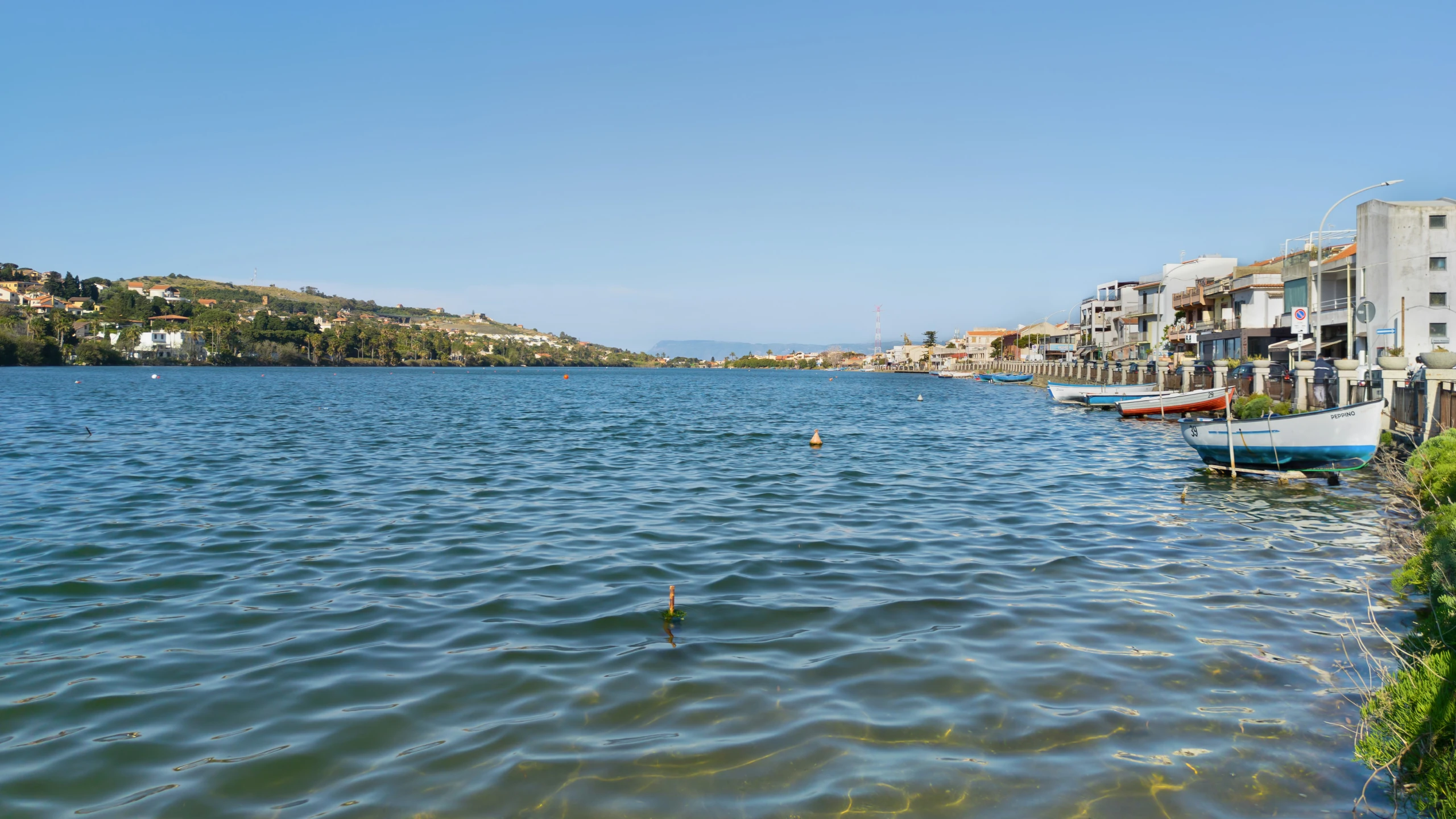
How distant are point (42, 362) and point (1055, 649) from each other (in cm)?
19612

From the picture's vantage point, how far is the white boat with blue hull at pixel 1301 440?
790 inches

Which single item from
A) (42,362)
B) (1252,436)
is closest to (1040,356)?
(1252,436)

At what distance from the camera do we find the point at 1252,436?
21547 mm

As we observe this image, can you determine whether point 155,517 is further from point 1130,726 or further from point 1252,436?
point 1252,436

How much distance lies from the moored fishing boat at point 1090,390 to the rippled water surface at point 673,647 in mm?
34136

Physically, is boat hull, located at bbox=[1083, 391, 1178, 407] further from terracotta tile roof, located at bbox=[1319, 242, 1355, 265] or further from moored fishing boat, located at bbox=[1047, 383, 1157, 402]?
terracotta tile roof, located at bbox=[1319, 242, 1355, 265]

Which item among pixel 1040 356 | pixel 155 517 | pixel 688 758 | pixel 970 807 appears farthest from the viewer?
pixel 1040 356

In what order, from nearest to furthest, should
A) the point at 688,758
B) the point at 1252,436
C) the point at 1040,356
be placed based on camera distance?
the point at 688,758 → the point at 1252,436 → the point at 1040,356

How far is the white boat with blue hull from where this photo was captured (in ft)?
65.9

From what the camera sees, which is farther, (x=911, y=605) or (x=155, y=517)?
(x=155, y=517)

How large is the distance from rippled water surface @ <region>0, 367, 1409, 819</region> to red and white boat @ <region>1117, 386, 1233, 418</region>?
73.4 ft

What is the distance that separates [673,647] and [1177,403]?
1653 inches

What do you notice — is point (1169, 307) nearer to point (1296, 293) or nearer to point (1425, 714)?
point (1296, 293)

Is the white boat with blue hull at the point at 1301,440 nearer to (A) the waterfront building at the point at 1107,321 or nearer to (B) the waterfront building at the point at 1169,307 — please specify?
(B) the waterfront building at the point at 1169,307
